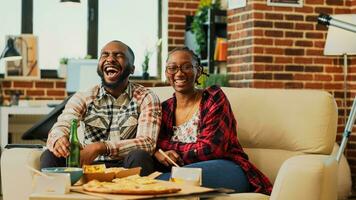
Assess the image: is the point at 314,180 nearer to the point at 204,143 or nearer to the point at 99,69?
the point at 204,143

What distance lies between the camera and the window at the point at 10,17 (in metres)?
7.68

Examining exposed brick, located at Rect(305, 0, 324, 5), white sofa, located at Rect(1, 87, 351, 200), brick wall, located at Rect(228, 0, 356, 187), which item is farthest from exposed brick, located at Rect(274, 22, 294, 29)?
white sofa, located at Rect(1, 87, 351, 200)

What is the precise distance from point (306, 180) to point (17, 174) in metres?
1.20

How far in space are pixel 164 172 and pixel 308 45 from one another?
2.87 metres

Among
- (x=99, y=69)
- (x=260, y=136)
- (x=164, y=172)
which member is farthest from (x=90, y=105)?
(x=260, y=136)

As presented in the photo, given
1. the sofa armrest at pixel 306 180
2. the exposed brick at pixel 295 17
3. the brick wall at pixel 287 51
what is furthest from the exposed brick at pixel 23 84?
the sofa armrest at pixel 306 180

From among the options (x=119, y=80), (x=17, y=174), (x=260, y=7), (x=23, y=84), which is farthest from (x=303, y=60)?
(x=17, y=174)

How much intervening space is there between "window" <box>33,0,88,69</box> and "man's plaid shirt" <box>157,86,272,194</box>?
4.60 meters

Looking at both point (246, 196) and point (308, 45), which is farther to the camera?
point (308, 45)

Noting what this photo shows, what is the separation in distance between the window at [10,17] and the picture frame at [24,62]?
32cm

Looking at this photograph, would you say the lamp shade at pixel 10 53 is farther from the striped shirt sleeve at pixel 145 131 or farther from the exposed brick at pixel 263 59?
the striped shirt sleeve at pixel 145 131

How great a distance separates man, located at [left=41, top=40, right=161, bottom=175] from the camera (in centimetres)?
326

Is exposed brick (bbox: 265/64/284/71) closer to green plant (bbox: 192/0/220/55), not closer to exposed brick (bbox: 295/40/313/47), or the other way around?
exposed brick (bbox: 295/40/313/47)

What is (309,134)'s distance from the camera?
3.39 m
